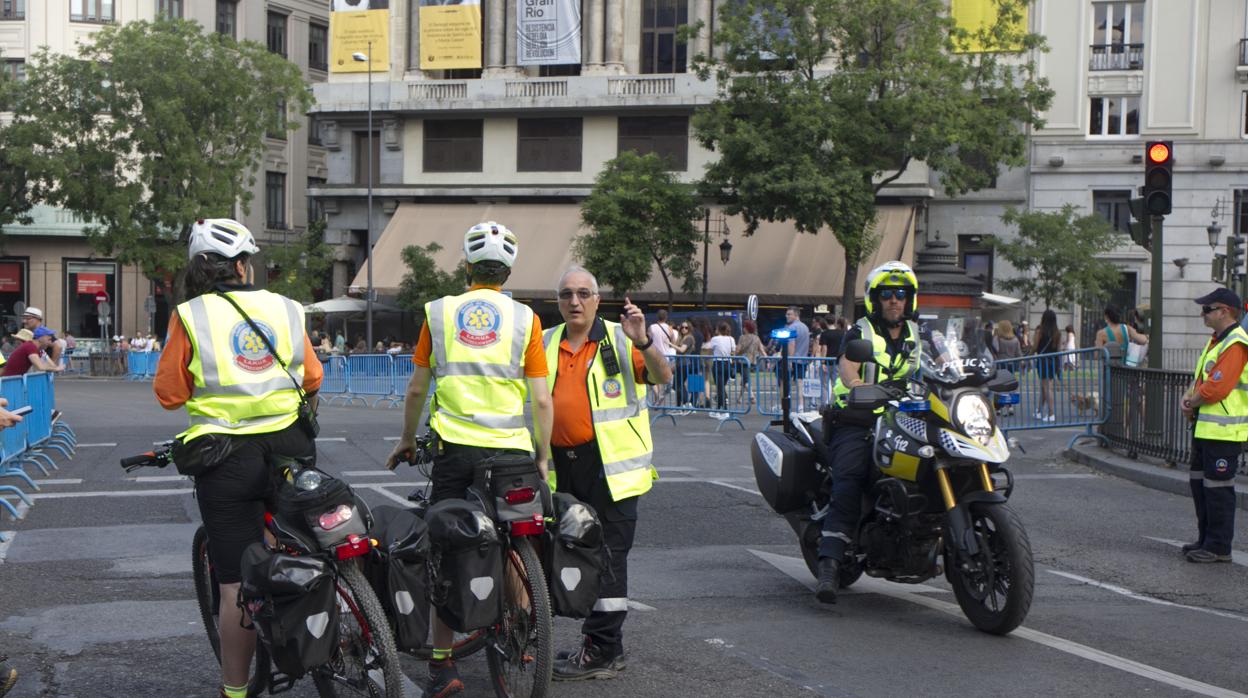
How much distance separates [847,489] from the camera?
7.11 m

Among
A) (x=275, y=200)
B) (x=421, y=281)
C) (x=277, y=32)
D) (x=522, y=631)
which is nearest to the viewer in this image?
(x=522, y=631)

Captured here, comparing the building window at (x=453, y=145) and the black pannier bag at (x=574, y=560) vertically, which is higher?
the building window at (x=453, y=145)

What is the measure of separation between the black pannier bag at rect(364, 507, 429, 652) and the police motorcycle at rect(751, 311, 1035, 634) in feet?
8.07

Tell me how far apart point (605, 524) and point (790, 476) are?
1.64 meters

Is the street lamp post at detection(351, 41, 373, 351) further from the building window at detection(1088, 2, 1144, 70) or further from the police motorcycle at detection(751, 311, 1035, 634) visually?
the police motorcycle at detection(751, 311, 1035, 634)

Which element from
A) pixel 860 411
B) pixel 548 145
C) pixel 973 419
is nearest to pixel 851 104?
pixel 548 145

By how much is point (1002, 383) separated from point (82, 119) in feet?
140

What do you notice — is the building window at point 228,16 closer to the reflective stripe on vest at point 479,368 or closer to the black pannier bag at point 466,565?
the reflective stripe on vest at point 479,368

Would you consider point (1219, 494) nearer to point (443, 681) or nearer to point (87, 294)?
point (443, 681)

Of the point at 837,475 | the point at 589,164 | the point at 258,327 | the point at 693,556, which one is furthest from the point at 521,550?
the point at 589,164

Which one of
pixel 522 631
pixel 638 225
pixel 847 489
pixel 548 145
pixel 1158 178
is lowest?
pixel 522 631

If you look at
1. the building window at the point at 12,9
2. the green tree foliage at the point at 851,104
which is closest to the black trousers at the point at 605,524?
the green tree foliage at the point at 851,104

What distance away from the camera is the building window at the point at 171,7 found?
53.1m

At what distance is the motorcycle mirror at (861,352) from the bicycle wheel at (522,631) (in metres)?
2.04
